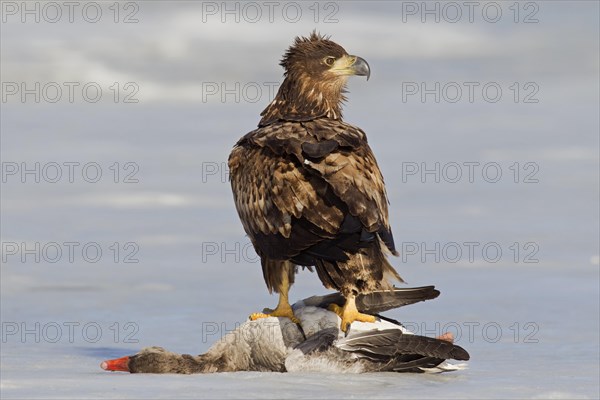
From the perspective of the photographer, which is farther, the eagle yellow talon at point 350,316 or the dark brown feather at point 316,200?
the eagle yellow talon at point 350,316

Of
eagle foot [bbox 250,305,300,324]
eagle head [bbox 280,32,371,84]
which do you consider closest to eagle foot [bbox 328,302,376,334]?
eagle foot [bbox 250,305,300,324]

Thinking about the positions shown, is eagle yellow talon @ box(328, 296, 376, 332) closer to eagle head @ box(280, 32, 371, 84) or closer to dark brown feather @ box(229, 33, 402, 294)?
dark brown feather @ box(229, 33, 402, 294)

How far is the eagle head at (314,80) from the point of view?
14945 millimetres

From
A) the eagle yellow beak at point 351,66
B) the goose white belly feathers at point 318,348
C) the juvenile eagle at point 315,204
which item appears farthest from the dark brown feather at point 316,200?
the eagle yellow beak at point 351,66

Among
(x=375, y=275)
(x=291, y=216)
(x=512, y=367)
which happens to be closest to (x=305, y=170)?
(x=291, y=216)

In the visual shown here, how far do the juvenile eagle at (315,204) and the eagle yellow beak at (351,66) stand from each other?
0.64 m

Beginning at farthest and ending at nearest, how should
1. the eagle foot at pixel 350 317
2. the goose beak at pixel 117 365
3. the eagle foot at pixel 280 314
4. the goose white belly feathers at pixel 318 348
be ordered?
1. the eagle foot at pixel 280 314
2. the goose beak at pixel 117 365
3. the eagle foot at pixel 350 317
4. the goose white belly feathers at pixel 318 348

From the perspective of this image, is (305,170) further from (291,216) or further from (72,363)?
(72,363)

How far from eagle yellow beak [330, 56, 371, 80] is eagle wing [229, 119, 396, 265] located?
3.54ft

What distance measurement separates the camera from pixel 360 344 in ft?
42.0

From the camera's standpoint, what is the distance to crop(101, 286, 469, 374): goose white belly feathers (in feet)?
41.8

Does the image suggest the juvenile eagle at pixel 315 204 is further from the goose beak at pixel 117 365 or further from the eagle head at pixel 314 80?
the goose beak at pixel 117 365

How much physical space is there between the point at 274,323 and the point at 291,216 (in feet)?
4.15

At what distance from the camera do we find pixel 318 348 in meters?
12.7
